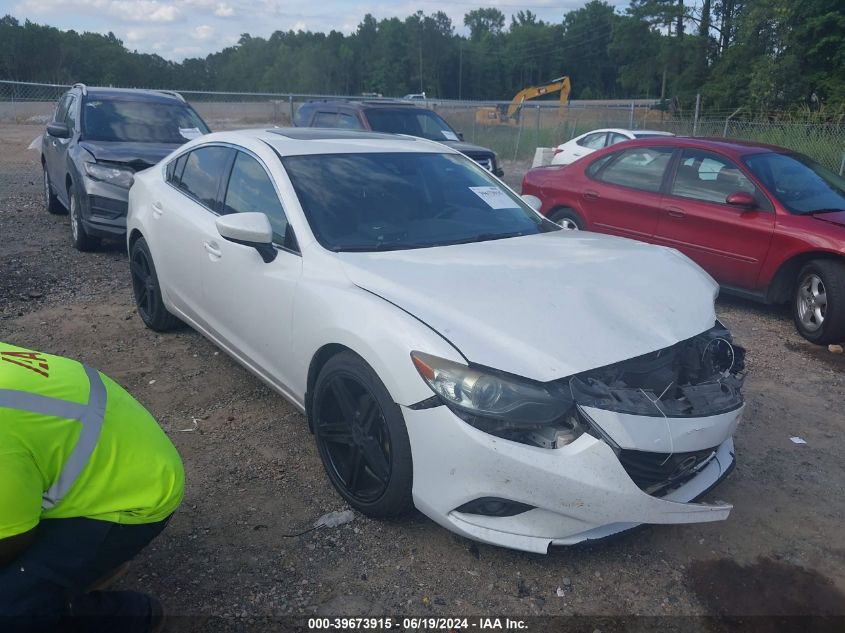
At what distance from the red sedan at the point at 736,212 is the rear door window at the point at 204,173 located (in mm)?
4187

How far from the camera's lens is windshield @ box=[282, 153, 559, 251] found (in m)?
3.79

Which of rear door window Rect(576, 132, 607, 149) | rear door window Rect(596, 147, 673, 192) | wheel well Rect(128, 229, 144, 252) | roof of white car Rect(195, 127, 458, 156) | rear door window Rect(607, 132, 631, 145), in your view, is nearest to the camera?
roof of white car Rect(195, 127, 458, 156)

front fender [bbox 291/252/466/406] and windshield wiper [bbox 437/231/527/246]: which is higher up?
windshield wiper [bbox 437/231/527/246]

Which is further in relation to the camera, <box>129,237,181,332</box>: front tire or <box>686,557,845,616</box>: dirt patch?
<box>129,237,181,332</box>: front tire

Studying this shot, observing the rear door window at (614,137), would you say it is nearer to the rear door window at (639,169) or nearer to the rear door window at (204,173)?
the rear door window at (639,169)

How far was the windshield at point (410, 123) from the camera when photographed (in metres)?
12.0

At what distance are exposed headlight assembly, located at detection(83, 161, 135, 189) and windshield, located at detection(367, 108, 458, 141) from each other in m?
4.96

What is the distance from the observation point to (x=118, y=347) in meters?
5.39

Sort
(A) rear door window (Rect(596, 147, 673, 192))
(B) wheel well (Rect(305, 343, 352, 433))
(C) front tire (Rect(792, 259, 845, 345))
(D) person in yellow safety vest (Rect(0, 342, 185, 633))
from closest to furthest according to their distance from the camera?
(D) person in yellow safety vest (Rect(0, 342, 185, 633)), (B) wheel well (Rect(305, 343, 352, 433)), (C) front tire (Rect(792, 259, 845, 345)), (A) rear door window (Rect(596, 147, 673, 192))

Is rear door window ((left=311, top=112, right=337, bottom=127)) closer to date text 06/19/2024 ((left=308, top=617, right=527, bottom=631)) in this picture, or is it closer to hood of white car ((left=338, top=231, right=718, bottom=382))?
hood of white car ((left=338, top=231, right=718, bottom=382))

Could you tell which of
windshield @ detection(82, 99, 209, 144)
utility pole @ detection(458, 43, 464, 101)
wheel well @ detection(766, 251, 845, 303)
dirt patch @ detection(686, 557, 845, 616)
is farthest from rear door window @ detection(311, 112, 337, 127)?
utility pole @ detection(458, 43, 464, 101)

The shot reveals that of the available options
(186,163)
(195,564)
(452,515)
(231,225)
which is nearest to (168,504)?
(195,564)

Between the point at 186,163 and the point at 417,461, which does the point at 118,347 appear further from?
the point at 417,461

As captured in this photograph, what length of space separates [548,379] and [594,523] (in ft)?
1.86
